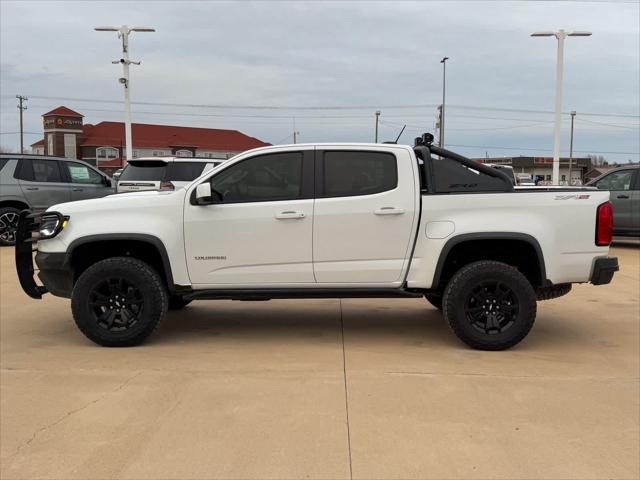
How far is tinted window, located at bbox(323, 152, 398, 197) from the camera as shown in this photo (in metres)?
5.27

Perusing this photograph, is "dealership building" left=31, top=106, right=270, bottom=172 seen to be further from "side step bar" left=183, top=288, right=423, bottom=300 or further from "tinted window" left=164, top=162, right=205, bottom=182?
"side step bar" left=183, top=288, right=423, bottom=300

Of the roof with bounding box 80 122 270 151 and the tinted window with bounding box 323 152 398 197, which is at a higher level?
the roof with bounding box 80 122 270 151

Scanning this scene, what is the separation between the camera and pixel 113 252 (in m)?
5.51

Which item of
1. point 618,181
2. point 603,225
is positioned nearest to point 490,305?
point 603,225

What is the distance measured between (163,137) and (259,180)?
76.2 metres

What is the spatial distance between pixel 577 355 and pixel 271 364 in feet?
8.99

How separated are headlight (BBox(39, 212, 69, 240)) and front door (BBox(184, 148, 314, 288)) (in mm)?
1123

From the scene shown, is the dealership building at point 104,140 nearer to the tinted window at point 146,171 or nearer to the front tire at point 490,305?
the tinted window at point 146,171

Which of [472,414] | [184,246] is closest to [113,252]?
[184,246]

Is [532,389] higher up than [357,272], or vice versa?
[357,272]

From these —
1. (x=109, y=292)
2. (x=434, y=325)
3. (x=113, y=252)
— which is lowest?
(x=434, y=325)

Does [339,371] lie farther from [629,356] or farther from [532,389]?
[629,356]

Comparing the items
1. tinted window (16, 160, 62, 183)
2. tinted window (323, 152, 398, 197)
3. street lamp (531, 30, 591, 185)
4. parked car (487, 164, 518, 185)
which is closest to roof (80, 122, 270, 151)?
street lamp (531, 30, 591, 185)

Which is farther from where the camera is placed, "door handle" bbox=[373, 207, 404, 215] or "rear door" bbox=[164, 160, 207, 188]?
"rear door" bbox=[164, 160, 207, 188]
